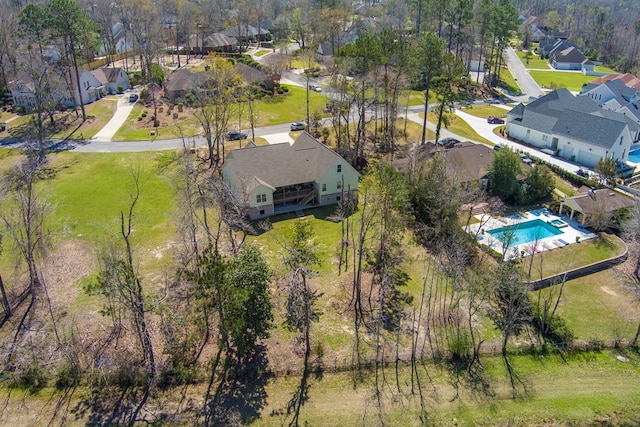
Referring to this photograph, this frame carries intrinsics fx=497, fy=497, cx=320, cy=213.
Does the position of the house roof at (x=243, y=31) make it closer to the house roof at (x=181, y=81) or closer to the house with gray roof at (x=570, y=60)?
the house roof at (x=181, y=81)

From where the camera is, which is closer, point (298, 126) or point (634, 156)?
point (634, 156)

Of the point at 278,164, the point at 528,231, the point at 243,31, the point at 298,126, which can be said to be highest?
the point at 243,31

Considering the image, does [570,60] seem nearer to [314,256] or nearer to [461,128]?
[461,128]

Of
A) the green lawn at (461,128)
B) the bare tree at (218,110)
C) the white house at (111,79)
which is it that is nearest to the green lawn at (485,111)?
the green lawn at (461,128)

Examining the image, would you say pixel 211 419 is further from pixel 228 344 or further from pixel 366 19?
pixel 366 19

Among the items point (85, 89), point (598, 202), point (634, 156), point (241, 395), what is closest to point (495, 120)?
point (634, 156)

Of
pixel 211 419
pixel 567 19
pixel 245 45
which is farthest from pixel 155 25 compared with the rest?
pixel 567 19
